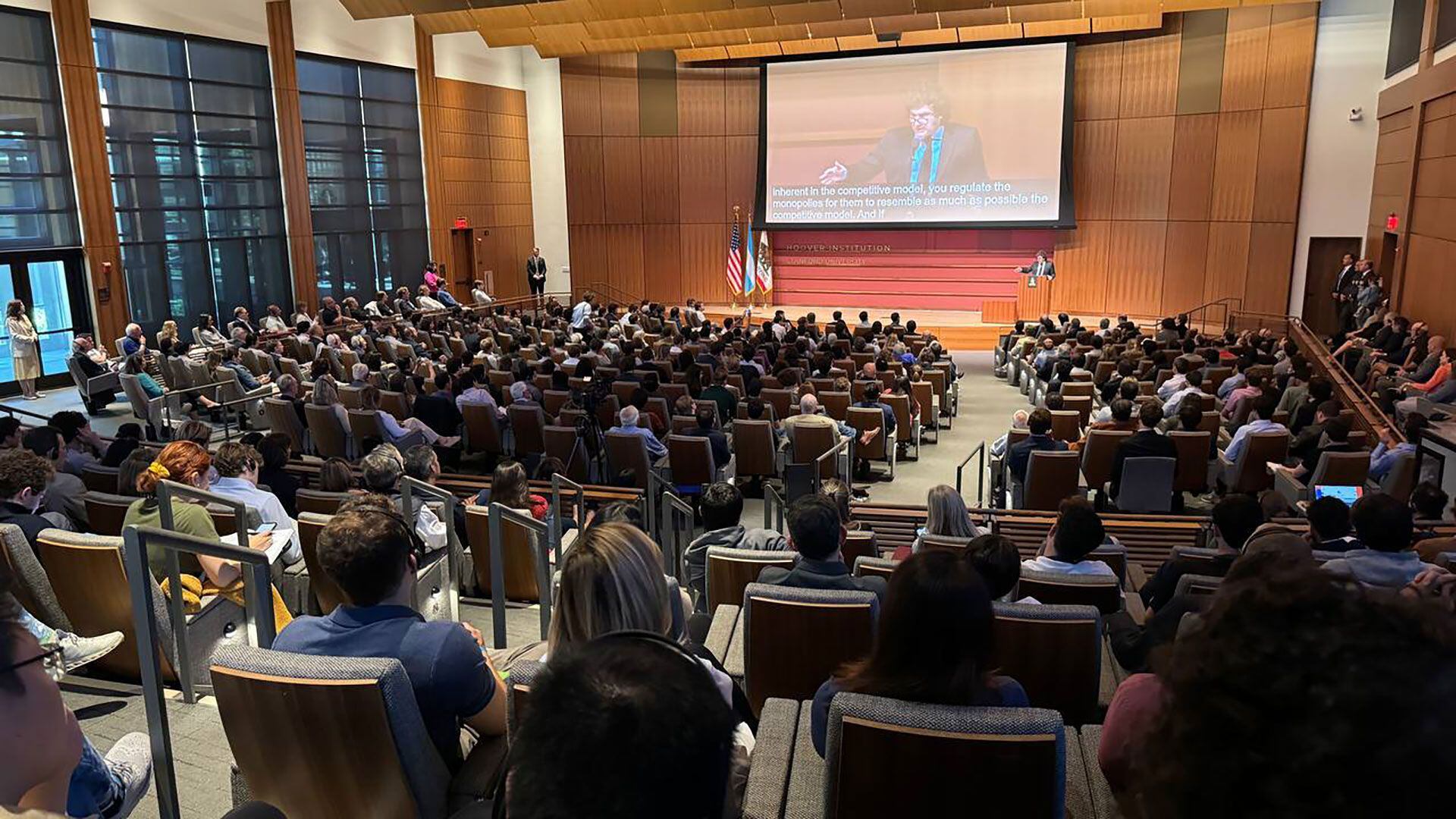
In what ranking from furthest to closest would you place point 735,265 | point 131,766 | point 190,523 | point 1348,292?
1. point 735,265
2. point 1348,292
3. point 190,523
4. point 131,766

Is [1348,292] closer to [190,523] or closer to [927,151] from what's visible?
[927,151]

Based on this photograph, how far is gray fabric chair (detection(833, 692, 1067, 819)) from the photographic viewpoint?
190 cm

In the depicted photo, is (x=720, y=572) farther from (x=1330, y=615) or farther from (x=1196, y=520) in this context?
(x=1196, y=520)

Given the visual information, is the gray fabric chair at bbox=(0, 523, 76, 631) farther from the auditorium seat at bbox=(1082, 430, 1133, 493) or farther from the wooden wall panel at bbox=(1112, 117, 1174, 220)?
→ the wooden wall panel at bbox=(1112, 117, 1174, 220)

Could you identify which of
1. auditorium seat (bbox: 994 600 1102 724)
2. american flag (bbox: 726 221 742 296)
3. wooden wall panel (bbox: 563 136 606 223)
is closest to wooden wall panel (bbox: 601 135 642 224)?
wooden wall panel (bbox: 563 136 606 223)

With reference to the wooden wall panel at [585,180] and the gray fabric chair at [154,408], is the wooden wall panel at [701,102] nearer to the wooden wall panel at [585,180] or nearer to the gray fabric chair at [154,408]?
the wooden wall panel at [585,180]

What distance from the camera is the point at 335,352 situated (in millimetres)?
12297

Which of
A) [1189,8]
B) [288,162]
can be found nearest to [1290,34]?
[1189,8]

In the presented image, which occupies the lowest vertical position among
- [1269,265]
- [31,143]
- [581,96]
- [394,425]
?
[394,425]

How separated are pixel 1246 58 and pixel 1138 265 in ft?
13.5

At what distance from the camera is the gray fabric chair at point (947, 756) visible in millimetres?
1900

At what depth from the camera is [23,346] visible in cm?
1327

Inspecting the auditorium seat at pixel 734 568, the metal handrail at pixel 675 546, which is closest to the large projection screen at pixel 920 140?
the metal handrail at pixel 675 546

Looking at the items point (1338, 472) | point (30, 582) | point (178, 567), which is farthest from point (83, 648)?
point (1338, 472)
